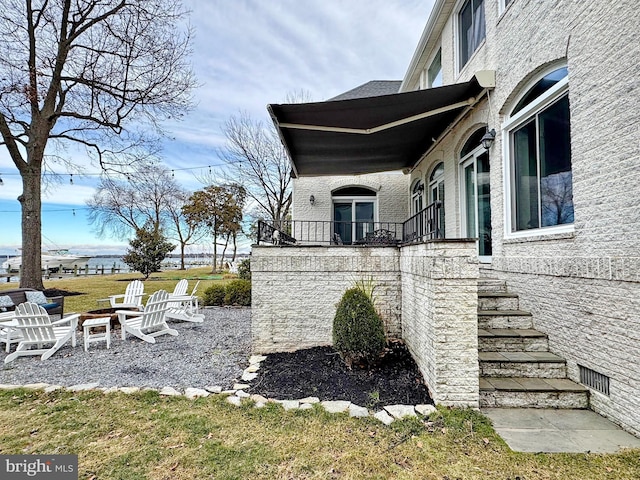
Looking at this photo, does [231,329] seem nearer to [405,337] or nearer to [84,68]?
[405,337]

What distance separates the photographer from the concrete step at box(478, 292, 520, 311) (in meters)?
4.64

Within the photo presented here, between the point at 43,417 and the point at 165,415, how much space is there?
4.26 feet

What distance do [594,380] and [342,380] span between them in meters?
2.77

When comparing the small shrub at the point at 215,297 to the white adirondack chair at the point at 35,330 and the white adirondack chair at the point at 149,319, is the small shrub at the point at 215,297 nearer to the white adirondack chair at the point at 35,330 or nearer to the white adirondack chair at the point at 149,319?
the white adirondack chair at the point at 149,319

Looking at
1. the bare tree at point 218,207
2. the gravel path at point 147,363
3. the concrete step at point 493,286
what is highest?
the bare tree at point 218,207

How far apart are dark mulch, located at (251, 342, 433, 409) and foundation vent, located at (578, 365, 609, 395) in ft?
5.58

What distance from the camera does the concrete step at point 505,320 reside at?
173 inches

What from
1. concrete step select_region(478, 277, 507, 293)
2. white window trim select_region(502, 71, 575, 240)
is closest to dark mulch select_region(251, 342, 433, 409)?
concrete step select_region(478, 277, 507, 293)

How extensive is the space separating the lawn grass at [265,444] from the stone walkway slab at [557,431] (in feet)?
0.36

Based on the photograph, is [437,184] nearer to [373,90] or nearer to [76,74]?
[373,90]

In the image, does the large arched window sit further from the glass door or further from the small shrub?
the small shrub

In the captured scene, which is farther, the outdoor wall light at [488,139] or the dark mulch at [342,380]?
the outdoor wall light at [488,139]

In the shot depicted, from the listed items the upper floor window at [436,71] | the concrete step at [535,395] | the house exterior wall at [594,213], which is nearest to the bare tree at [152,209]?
the upper floor window at [436,71]

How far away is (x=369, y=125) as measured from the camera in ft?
19.5
